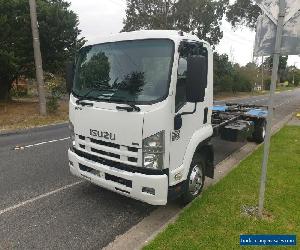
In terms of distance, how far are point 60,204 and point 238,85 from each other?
46.2m

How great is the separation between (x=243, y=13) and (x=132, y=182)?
30.5m

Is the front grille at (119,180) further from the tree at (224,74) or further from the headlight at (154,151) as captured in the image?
the tree at (224,74)

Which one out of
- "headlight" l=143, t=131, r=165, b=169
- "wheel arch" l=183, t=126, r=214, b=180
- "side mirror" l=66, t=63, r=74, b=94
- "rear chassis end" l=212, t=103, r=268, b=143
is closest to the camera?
"headlight" l=143, t=131, r=165, b=169

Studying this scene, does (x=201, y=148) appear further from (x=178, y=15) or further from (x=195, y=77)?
(x=178, y=15)

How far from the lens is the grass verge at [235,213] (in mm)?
4320

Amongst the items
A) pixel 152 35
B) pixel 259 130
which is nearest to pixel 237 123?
pixel 259 130

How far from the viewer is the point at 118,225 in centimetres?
488

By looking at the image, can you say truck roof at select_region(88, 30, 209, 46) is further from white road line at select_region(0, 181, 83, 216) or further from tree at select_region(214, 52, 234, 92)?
tree at select_region(214, 52, 234, 92)

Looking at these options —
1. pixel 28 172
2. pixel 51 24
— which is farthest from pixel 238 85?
pixel 28 172

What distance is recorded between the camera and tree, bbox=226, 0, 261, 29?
30.1m

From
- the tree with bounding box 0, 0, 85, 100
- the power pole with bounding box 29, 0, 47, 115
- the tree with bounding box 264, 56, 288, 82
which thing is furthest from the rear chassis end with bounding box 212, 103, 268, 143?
the tree with bounding box 264, 56, 288, 82

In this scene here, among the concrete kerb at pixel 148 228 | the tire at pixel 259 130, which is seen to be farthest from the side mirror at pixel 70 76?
the tire at pixel 259 130

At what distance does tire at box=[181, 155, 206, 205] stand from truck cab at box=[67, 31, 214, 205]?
2 centimetres

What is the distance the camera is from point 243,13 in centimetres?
3119
